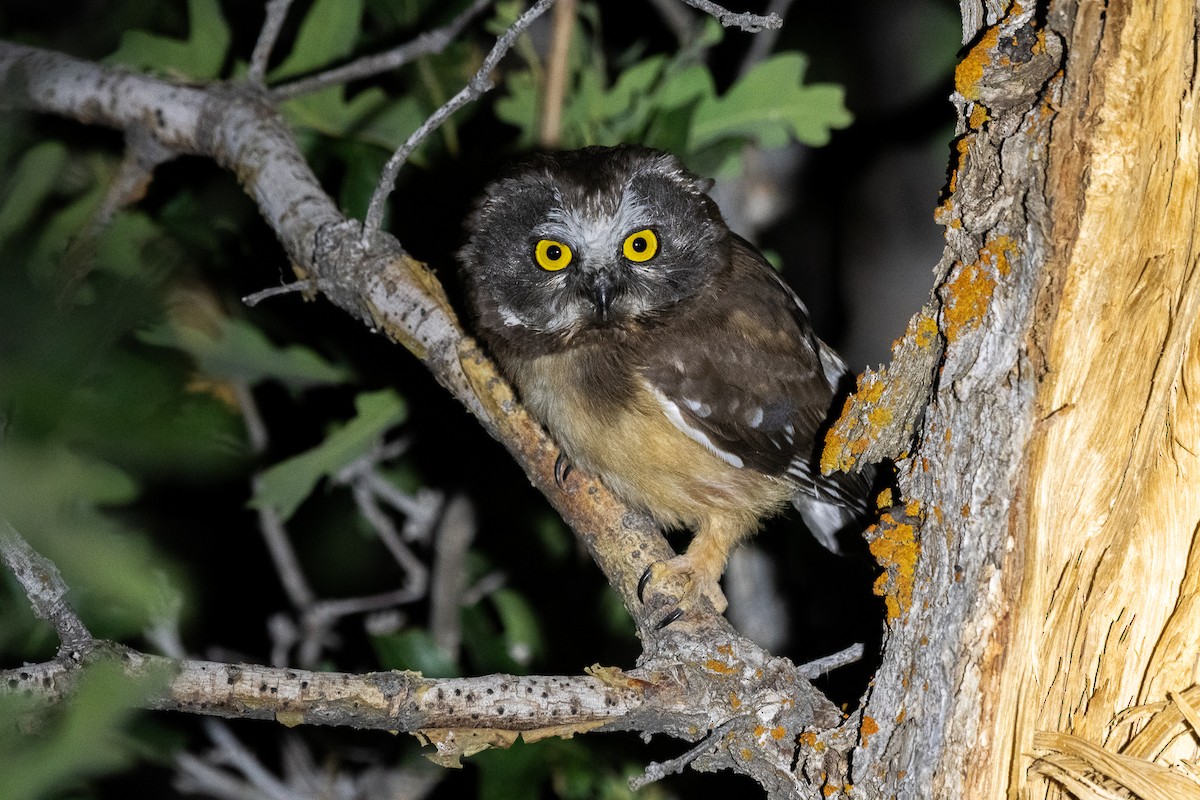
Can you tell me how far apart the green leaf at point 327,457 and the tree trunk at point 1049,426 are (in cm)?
190

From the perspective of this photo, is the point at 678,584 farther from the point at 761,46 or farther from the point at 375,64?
the point at 761,46

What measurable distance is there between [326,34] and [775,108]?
1.50 m

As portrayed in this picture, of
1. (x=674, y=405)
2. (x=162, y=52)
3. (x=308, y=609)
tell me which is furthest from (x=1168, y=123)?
(x=308, y=609)

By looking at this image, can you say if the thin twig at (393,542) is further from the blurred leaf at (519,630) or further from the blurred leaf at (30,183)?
the blurred leaf at (30,183)

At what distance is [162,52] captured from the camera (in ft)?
11.7

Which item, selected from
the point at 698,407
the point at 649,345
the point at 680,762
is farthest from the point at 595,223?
the point at 680,762

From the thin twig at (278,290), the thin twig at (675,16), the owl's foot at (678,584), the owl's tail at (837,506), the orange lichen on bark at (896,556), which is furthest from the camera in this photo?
the thin twig at (675,16)

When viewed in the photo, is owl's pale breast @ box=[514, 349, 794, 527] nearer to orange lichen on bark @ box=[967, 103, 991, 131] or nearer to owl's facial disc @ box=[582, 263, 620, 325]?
owl's facial disc @ box=[582, 263, 620, 325]

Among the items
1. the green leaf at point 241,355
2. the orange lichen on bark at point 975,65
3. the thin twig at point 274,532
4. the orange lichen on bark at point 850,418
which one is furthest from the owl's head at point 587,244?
the thin twig at point 274,532

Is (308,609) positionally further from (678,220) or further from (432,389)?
(678,220)

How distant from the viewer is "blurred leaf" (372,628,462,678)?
9.74ft

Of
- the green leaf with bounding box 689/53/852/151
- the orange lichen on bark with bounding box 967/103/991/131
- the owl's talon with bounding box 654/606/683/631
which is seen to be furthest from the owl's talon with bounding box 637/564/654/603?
the green leaf with bounding box 689/53/852/151

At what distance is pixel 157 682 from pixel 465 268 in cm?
206

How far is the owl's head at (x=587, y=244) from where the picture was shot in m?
2.87
